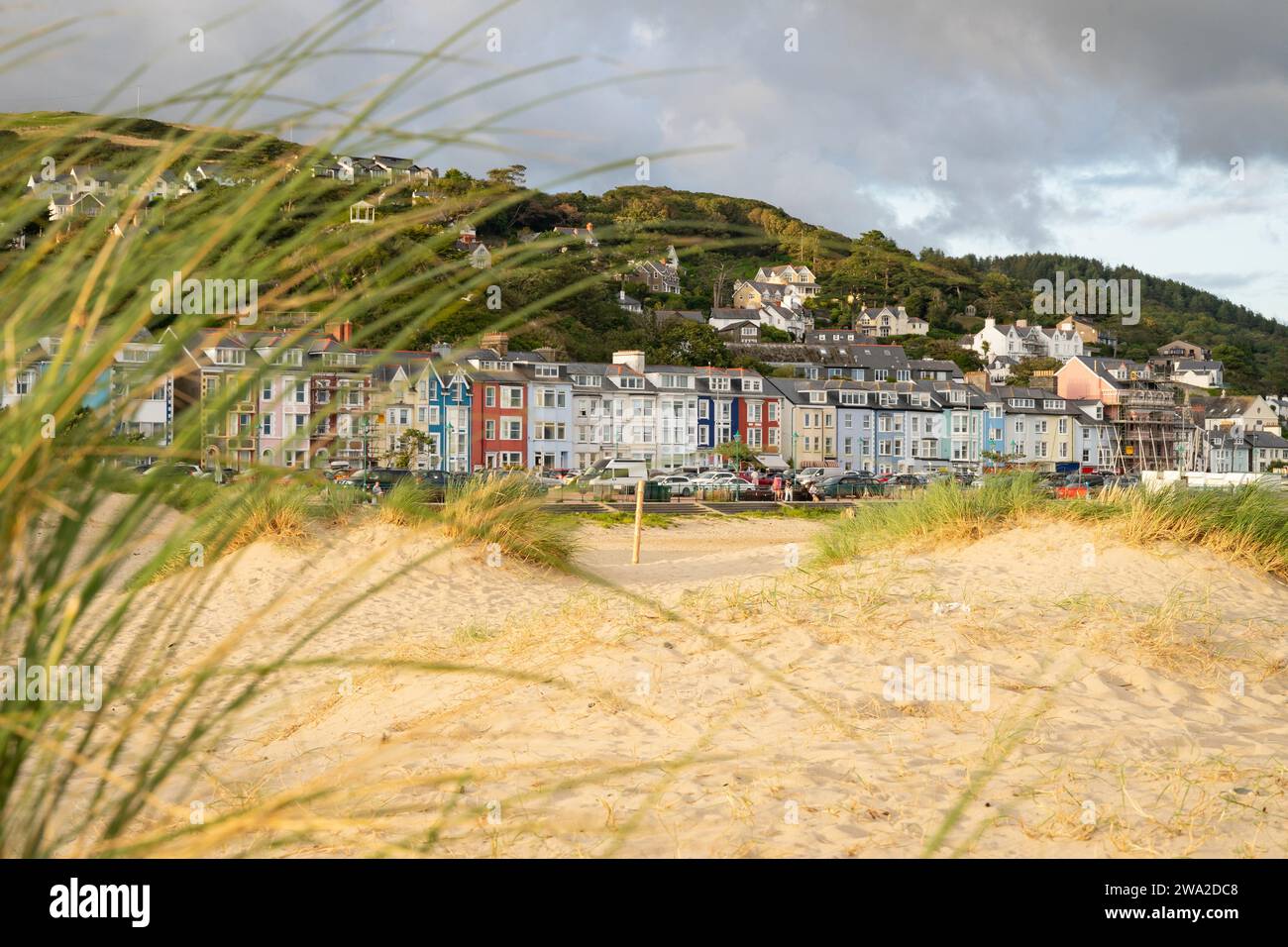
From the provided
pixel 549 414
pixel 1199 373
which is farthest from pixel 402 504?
pixel 1199 373

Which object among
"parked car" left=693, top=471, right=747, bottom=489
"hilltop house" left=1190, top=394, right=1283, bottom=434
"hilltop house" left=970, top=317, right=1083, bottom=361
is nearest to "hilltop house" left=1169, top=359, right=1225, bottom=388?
"hilltop house" left=970, top=317, right=1083, bottom=361

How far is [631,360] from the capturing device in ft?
248

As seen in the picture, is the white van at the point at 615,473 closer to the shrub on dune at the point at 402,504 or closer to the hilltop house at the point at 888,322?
the shrub on dune at the point at 402,504

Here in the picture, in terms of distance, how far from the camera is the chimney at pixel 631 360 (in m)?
74.6

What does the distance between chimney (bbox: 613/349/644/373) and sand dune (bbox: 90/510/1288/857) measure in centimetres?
6316

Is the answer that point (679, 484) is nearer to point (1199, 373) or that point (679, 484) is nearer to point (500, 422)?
point (500, 422)

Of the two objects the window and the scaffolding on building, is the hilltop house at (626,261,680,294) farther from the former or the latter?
the window

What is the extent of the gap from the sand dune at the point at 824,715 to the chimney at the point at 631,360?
63.2 metres

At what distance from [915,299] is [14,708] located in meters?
145

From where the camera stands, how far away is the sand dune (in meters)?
4.11

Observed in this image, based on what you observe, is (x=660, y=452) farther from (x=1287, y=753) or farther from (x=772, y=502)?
(x=1287, y=753)

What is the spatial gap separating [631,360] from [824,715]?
2830 inches

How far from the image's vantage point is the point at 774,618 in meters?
8.38
